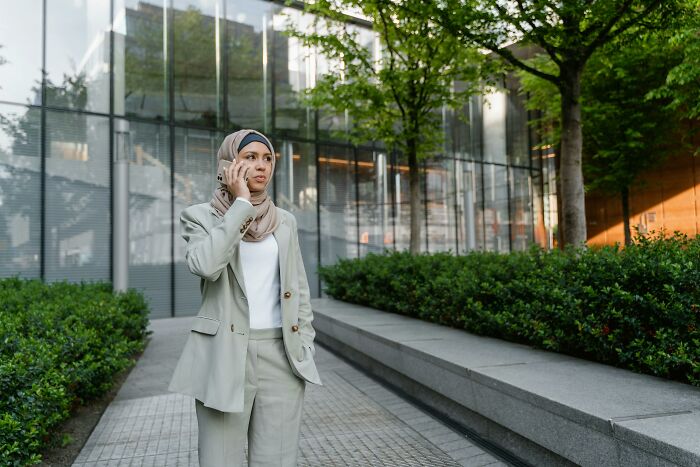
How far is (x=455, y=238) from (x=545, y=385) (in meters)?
17.6

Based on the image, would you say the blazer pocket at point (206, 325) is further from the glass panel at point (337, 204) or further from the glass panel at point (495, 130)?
the glass panel at point (495, 130)

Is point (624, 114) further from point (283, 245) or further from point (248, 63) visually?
point (283, 245)

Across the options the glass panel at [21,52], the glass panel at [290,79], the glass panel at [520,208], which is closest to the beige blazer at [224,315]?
the glass panel at [21,52]

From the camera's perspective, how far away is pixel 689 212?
22.2 metres

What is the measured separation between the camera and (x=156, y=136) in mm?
14281

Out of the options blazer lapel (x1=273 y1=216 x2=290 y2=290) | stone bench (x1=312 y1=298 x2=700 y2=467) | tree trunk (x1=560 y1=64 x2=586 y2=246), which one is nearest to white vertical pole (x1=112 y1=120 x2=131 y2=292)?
stone bench (x1=312 y1=298 x2=700 y2=467)

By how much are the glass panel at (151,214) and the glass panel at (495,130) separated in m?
14.2

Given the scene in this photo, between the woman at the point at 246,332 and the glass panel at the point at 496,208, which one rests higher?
the glass panel at the point at 496,208

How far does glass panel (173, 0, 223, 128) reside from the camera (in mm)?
14711

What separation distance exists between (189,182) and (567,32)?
1084 centimetres

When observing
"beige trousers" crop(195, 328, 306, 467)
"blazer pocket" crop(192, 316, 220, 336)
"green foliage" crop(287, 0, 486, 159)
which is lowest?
"beige trousers" crop(195, 328, 306, 467)

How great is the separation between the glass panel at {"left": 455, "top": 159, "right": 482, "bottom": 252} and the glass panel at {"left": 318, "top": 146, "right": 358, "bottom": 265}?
483 cm

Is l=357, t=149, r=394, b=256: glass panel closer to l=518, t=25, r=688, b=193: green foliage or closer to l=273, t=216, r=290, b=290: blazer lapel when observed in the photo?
l=518, t=25, r=688, b=193: green foliage

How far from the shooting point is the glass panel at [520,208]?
78.8 ft
